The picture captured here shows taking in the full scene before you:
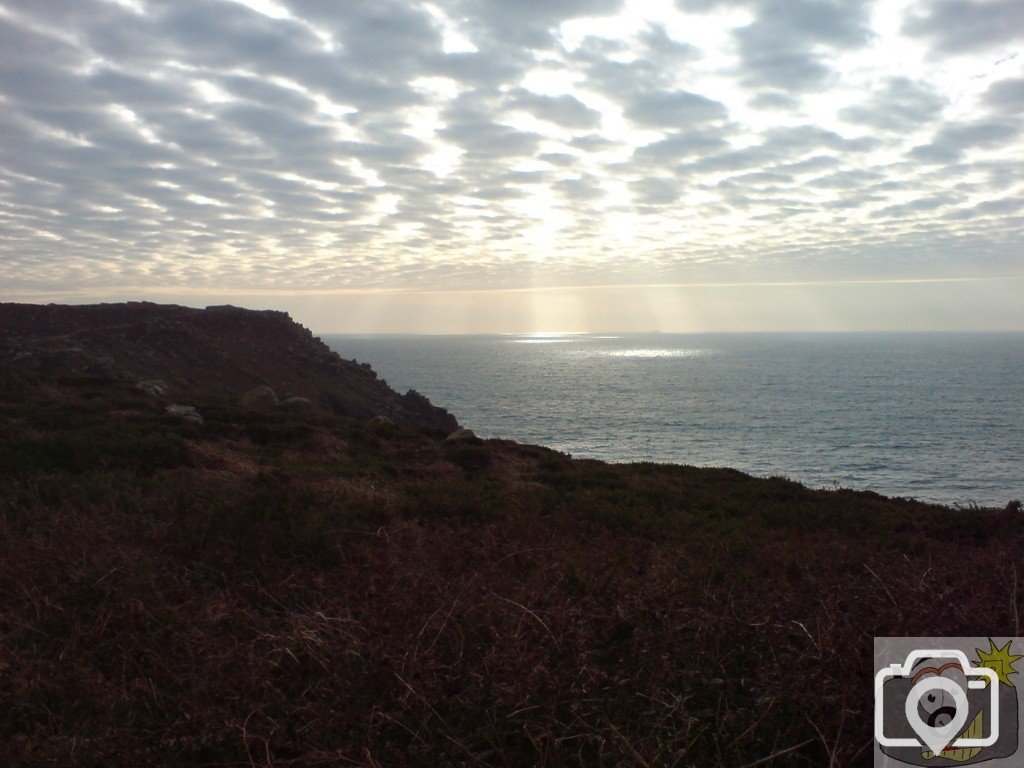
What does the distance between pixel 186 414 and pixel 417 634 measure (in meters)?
17.7

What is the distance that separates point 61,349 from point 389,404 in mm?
17367

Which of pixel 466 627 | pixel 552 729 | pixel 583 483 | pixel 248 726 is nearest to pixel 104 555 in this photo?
pixel 248 726

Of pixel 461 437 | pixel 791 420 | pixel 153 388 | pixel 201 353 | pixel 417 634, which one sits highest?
pixel 201 353

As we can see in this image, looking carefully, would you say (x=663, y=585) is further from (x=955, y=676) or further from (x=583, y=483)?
(x=583, y=483)

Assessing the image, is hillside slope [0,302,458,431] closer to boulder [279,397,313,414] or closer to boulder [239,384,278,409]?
boulder [239,384,278,409]

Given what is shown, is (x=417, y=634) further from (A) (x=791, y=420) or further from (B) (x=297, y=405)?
(A) (x=791, y=420)

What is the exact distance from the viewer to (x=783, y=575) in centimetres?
690

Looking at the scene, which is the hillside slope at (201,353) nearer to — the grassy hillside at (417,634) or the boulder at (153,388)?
the boulder at (153,388)

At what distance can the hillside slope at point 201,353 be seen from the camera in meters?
31.0

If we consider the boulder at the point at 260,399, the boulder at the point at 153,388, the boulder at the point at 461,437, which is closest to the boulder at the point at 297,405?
the boulder at the point at 260,399

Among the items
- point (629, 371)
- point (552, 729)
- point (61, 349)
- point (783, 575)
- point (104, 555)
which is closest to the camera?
point (552, 729)

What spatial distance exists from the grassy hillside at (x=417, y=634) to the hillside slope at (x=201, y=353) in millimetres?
21332

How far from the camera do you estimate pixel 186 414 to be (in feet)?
65.6

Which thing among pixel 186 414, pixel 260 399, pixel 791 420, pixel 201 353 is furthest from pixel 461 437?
pixel 791 420
